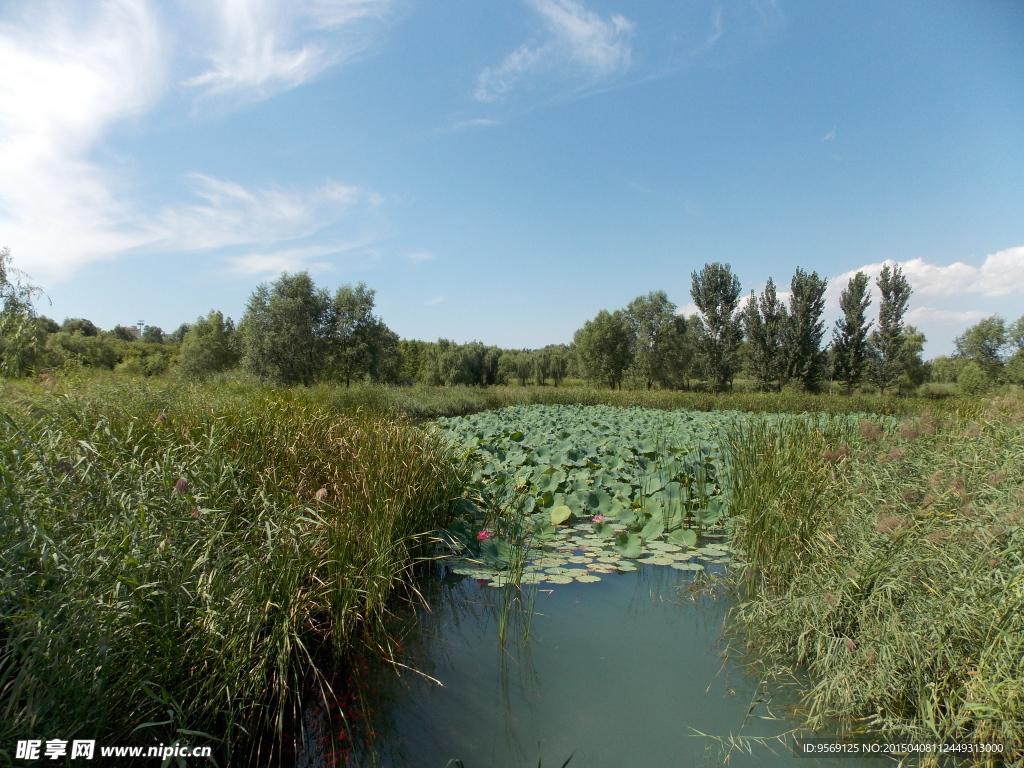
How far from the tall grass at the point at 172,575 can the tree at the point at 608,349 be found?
36.7 metres

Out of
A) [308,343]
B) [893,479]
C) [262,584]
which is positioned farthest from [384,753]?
[308,343]

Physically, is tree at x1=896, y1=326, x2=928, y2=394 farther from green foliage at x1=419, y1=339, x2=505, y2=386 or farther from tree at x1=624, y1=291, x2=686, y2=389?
green foliage at x1=419, y1=339, x2=505, y2=386

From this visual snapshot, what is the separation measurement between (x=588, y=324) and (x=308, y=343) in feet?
76.6

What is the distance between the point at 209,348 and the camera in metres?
38.7

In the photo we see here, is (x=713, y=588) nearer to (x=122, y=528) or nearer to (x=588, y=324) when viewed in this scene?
(x=122, y=528)

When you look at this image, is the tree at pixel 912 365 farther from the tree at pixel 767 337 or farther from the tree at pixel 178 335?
the tree at pixel 178 335

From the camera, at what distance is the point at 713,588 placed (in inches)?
165

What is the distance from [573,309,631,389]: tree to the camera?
131ft

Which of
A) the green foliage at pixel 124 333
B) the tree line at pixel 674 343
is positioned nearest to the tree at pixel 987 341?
the tree line at pixel 674 343

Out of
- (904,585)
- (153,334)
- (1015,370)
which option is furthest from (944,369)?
(153,334)

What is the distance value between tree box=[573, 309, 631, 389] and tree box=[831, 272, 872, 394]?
14.6m

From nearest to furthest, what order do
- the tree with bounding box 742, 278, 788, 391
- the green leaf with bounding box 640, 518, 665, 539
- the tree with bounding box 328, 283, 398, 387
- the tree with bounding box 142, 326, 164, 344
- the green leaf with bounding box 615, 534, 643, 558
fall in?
the green leaf with bounding box 615, 534, 643, 558 < the green leaf with bounding box 640, 518, 665, 539 < the tree with bounding box 328, 283, 398, 387 < the tree with bounding box 742, 278, 788, 391 < the tree with bounding box 142, 326, 164, 344

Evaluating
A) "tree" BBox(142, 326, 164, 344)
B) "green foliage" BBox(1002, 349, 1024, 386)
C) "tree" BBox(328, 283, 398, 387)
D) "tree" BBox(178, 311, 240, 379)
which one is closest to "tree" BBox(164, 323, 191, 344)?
"tree" BBox(142, 326, 164, 344)

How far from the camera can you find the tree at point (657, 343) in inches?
1478
